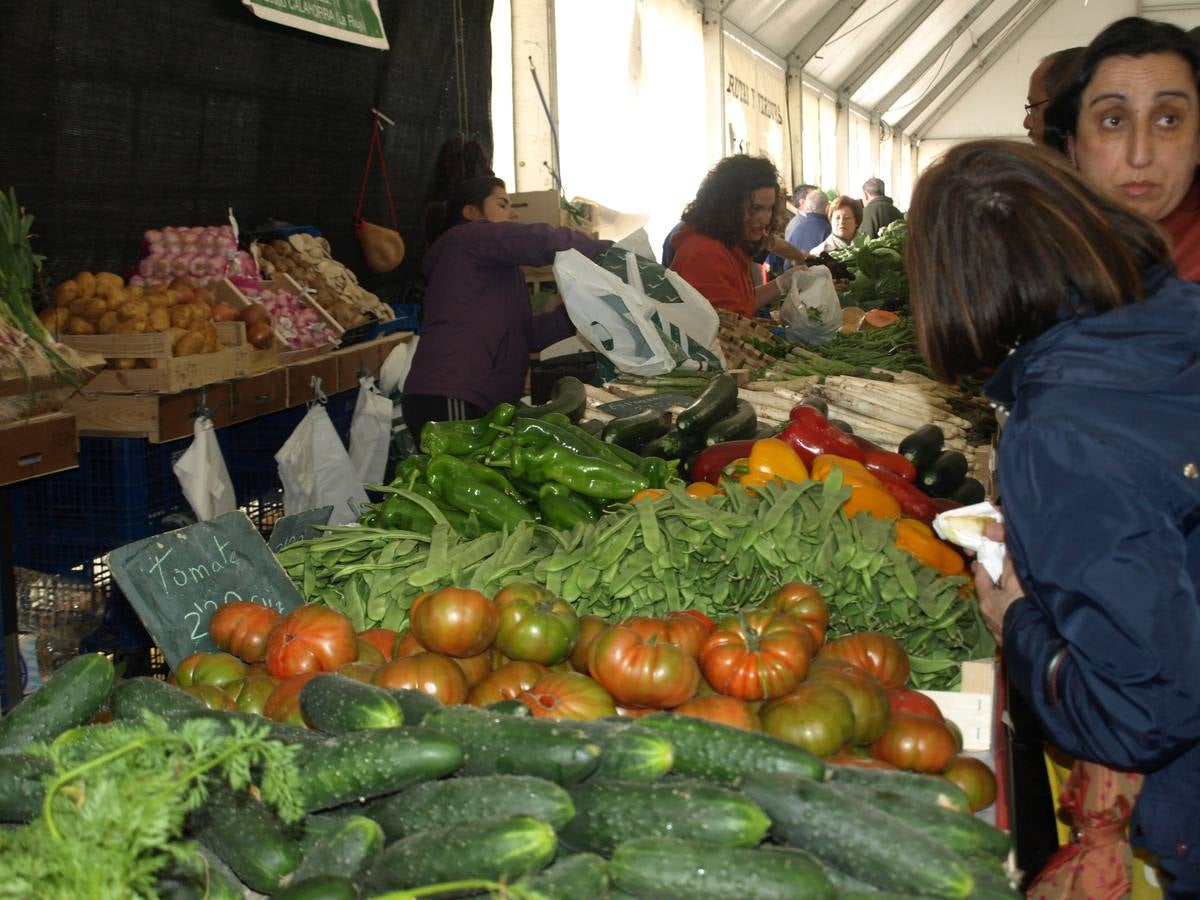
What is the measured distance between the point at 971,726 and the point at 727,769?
844 mm

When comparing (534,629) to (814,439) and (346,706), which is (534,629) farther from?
(814,439)

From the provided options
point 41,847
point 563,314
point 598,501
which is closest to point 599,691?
point 41,847

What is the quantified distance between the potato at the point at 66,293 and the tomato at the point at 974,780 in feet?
13.4

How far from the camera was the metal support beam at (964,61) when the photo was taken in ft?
86.5

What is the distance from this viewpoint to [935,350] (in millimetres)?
1985

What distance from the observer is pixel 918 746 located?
1.99m

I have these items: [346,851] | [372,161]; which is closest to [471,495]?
[346,851]

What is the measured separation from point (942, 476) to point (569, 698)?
2.48 m

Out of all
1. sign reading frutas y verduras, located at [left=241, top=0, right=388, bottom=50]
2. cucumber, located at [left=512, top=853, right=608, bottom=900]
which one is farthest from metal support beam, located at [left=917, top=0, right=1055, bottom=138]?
cucumber, located at [left=512, top=853, right=608, bottom=900]

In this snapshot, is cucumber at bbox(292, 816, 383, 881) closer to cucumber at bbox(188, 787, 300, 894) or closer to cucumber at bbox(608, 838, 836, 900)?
cucumber at bbox(188, 787, 300, 894)

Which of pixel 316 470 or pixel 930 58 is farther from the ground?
pixel 930 58

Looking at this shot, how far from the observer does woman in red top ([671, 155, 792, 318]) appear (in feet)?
21.8

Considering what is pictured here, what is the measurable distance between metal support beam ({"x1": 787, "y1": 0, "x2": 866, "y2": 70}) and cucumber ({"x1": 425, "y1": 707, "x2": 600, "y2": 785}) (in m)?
17.5

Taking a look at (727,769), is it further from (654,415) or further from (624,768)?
(654,415)
